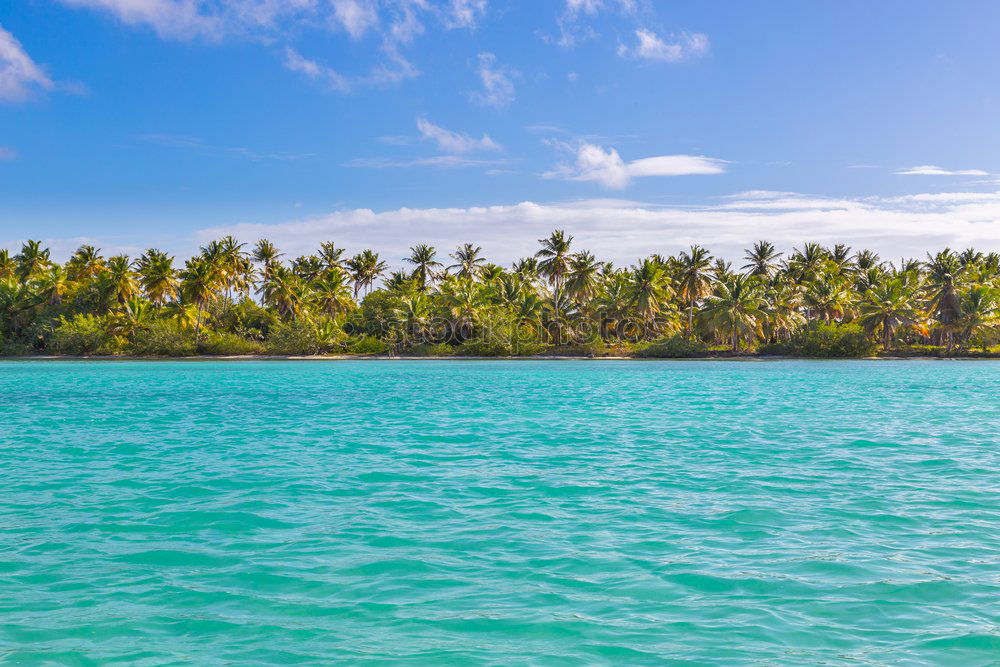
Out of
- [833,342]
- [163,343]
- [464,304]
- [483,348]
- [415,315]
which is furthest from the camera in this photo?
[483,348]

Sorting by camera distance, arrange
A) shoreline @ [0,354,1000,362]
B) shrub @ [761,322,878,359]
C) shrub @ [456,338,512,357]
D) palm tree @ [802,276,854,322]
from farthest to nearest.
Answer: palm tree @ [802,276,854,322]
shrub @ [456,338,512,357]
shrub @ [761,322,878,359]
shoreline @ [0,354,1000,362]

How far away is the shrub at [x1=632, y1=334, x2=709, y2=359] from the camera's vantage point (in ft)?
273

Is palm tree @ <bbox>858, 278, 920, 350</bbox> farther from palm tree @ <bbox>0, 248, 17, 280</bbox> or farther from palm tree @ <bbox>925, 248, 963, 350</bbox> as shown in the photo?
palm tree @ <bbox>0, 248, 17, 280</bbox>

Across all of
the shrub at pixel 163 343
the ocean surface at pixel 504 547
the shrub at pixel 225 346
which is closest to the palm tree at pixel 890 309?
the shrub at pixel 225 346

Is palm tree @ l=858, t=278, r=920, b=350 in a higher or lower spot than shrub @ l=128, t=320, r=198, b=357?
higher

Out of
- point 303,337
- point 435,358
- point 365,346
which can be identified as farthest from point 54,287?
point 435,358

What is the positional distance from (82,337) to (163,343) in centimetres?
858

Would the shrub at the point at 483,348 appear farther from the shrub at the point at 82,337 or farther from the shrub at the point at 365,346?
the shrub at the point at 82,337

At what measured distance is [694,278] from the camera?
8962 centimetres

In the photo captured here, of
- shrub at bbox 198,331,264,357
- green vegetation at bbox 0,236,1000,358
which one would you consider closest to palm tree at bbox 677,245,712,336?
green vegetation at bbox 0,236,1000,358

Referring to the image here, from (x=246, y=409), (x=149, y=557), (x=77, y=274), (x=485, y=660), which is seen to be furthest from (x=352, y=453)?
(x=77, y=274)

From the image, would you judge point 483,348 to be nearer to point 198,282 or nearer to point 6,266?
point 198,282

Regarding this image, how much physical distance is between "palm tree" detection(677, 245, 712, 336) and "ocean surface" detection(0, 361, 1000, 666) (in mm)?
70133

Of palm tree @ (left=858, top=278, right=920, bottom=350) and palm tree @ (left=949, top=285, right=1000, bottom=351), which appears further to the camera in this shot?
palm tree @ (left=949, top=285, right=1000, bottom=351)
